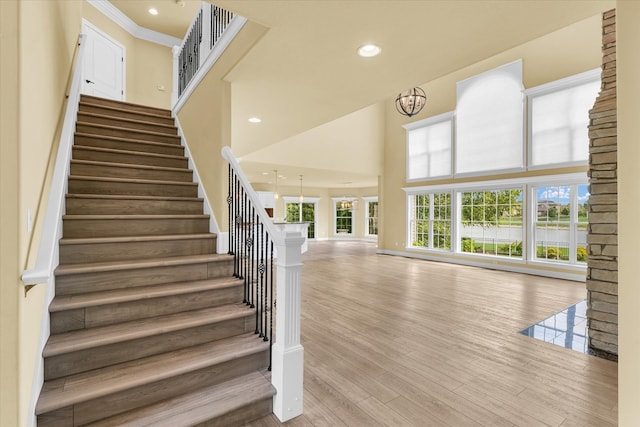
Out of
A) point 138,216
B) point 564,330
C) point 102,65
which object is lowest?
point 564,330

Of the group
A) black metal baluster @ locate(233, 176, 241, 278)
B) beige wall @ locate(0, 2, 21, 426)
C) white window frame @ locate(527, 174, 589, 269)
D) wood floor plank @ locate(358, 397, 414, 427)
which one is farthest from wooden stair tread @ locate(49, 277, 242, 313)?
white window frame @ locate(527, 174, 589, 269)

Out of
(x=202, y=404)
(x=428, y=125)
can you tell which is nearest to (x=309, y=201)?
(x=428, y=125)

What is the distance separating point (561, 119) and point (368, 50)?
18.5ft

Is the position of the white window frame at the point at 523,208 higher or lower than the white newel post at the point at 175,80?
lower

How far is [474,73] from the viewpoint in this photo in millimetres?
7648

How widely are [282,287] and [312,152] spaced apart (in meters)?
6.99

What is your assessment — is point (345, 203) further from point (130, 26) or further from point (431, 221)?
point (130, 26)

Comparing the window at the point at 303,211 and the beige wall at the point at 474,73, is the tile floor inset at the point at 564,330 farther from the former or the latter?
the window at the point at 303,211

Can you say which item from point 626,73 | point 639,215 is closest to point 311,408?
point 639,215

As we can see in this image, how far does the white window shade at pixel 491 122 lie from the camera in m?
6.83

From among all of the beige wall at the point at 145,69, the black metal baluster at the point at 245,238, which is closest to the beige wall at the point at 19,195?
the black metal baluster at the point at 245,238

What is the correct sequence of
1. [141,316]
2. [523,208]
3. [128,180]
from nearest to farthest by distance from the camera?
[141,316]
[128,180]
[523,208]

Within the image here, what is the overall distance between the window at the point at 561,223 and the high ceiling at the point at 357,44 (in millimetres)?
4957

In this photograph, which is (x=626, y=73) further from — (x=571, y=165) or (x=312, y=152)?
(x=312, y=152)
